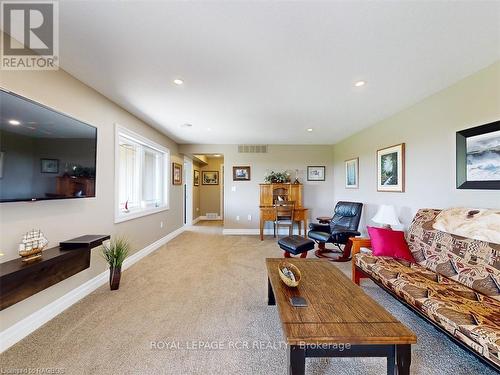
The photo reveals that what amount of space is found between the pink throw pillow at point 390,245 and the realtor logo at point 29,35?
3.41 m

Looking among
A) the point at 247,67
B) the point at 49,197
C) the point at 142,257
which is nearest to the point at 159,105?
the point at 247,67

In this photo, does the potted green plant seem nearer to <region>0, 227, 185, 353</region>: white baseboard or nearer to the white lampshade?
<region>0, 227, 185, 353</region>: white baseboard

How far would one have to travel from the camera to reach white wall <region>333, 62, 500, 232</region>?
2033mm

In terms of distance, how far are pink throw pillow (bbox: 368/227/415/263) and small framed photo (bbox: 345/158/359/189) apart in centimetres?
207

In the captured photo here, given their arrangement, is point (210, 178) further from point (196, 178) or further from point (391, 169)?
point (391, 169)

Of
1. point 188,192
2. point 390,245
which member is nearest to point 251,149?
point 188,192

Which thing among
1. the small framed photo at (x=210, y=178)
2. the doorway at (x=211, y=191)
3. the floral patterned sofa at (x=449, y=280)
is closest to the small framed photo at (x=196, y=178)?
the doorway at (x=211, y=191)

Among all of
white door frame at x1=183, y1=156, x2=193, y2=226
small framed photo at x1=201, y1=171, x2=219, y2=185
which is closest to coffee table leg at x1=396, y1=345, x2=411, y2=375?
white door frame at x1=183, y1=156, x2=193, y2=226

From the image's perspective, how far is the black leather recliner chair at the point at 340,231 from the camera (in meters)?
3.51

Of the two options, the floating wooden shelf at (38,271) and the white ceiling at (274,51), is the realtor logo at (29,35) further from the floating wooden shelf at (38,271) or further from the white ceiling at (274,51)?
the floating wooden shelf at (38,271)

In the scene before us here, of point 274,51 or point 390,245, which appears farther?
point 390,245

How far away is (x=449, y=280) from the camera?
184 cm

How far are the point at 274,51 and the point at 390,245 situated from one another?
90.8 inches

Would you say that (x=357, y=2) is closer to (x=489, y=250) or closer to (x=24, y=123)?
(x=489, y=250)
